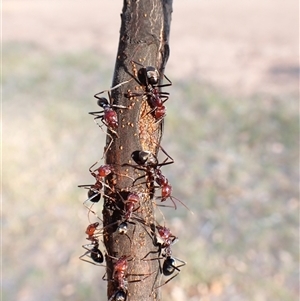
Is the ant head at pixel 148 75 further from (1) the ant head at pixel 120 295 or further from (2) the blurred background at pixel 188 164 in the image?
(2) the blurred background at pixel 188 164

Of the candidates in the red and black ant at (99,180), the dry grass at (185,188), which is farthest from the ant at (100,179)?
the dry grass at (185,188)

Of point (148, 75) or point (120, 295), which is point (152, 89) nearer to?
point (148, 75)

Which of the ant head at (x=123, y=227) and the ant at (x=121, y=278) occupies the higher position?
the ant head at (x=123, y=227)

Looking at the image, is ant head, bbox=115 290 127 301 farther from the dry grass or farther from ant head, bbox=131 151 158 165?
the dry grass

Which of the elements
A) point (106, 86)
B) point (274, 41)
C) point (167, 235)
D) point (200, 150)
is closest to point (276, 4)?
point (274, 41)

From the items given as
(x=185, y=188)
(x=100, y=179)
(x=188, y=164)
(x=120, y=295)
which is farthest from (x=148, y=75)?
(x=188, y=164)

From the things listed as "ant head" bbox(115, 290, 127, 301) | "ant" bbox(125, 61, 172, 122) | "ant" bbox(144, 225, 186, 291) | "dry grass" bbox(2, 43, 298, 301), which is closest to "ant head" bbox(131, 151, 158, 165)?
"ant" bbox(125, 61, 172, 122)

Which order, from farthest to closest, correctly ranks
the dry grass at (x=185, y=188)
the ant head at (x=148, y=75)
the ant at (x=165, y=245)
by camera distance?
the dry grass at (x=185, y=188) < the ant at (x=165, y=245) < the ant head at (x=148, y=75)
